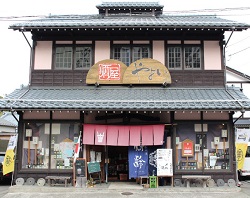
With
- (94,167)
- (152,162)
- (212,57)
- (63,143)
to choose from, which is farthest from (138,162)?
(212,57)

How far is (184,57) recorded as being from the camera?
13.0 m

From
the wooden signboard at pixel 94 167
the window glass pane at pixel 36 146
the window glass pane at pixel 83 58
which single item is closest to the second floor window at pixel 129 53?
the window glass pane at pixel 83 58

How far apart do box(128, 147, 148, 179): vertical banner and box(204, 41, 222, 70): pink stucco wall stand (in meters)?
5.07

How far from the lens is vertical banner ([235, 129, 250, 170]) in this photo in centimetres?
1220

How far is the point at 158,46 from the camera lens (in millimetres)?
13141

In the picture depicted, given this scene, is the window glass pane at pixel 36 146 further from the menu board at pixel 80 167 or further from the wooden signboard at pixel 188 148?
the wooden signboard at pixel 188 148

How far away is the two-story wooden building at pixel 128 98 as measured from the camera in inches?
451

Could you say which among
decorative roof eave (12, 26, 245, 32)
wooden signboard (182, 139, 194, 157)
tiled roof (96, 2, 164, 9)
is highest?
tiled roof (96, 2, 164, 9)

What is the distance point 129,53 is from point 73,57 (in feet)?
8.97

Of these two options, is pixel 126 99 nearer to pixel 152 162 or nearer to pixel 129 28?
pixel 152 162

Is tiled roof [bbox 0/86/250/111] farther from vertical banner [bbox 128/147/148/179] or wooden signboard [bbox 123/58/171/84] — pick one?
vertical banner [bbox 128/147/148/179]

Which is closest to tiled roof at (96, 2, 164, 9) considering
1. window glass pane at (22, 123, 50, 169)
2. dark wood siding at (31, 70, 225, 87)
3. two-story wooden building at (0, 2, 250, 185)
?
two-story wooden building at (0, 2, 250, 185)

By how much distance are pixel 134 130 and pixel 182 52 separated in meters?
4.56

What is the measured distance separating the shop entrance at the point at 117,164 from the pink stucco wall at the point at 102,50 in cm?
477
